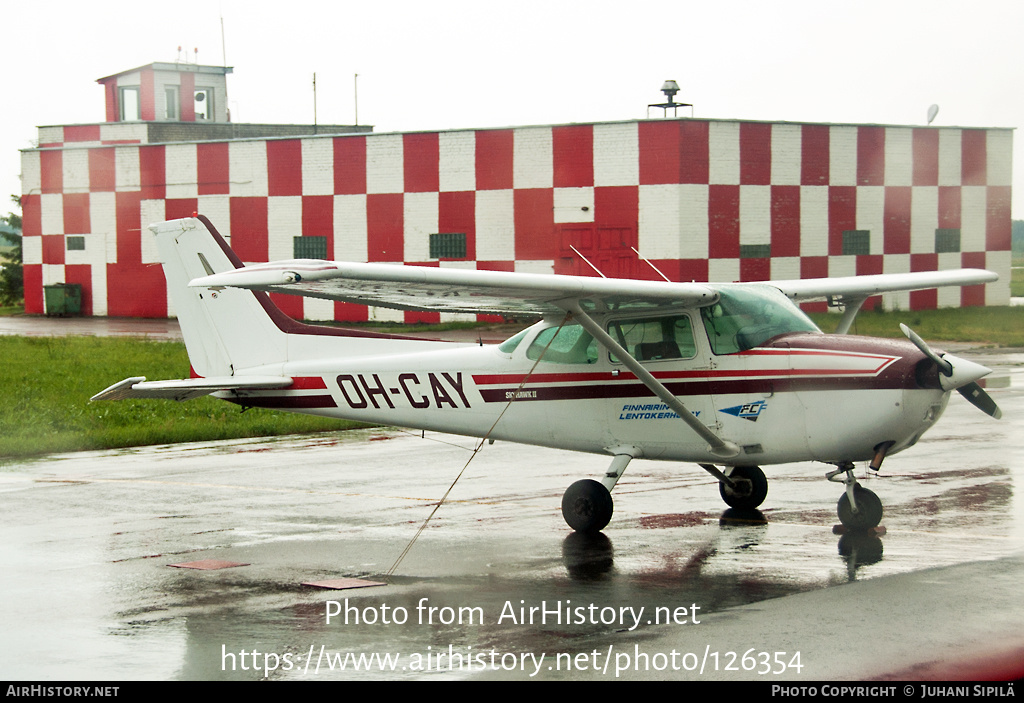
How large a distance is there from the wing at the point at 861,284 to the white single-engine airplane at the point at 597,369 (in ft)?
0.07

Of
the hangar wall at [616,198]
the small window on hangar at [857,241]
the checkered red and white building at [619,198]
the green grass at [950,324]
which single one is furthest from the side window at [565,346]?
the small window on hangar at [857,241]

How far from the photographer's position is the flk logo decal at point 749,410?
819 centimetres

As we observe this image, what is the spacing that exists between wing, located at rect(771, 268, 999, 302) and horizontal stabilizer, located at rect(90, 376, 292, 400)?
15.3ft

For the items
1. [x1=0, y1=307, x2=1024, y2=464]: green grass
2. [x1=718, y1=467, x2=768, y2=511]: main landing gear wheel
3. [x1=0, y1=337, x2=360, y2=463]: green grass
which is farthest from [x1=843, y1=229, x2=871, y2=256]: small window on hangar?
[x1=718, y1=467, x2=768, y2=511]: main landing gear wheel

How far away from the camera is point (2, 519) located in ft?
31.1

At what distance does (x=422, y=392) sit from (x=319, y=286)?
2501 millimetres

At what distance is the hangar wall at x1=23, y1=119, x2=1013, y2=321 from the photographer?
2734 cm

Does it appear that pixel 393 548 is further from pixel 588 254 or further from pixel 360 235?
pixel 360 235

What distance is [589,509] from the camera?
857 centimetres

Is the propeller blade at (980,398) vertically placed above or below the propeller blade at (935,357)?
below

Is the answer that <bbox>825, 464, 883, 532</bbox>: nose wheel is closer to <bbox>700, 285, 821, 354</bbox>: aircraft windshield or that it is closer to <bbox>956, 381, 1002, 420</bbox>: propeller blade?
<bbox>956, 381, 1002, 420</bbox>: propeller blade

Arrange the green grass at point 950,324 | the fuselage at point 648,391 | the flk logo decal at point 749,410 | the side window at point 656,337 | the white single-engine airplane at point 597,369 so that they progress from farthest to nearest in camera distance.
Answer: the green grass at point 950,324 < the side window at point 656,337 < the flk logo decal at point 749,410 < the fuselage at point 648,391 < the white single-engine airplane at point 597,369

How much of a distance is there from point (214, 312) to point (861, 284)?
237 inches

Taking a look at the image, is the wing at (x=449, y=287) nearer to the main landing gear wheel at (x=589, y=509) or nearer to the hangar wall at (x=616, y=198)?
the main landing gear wheel at (x=589, y=509)
